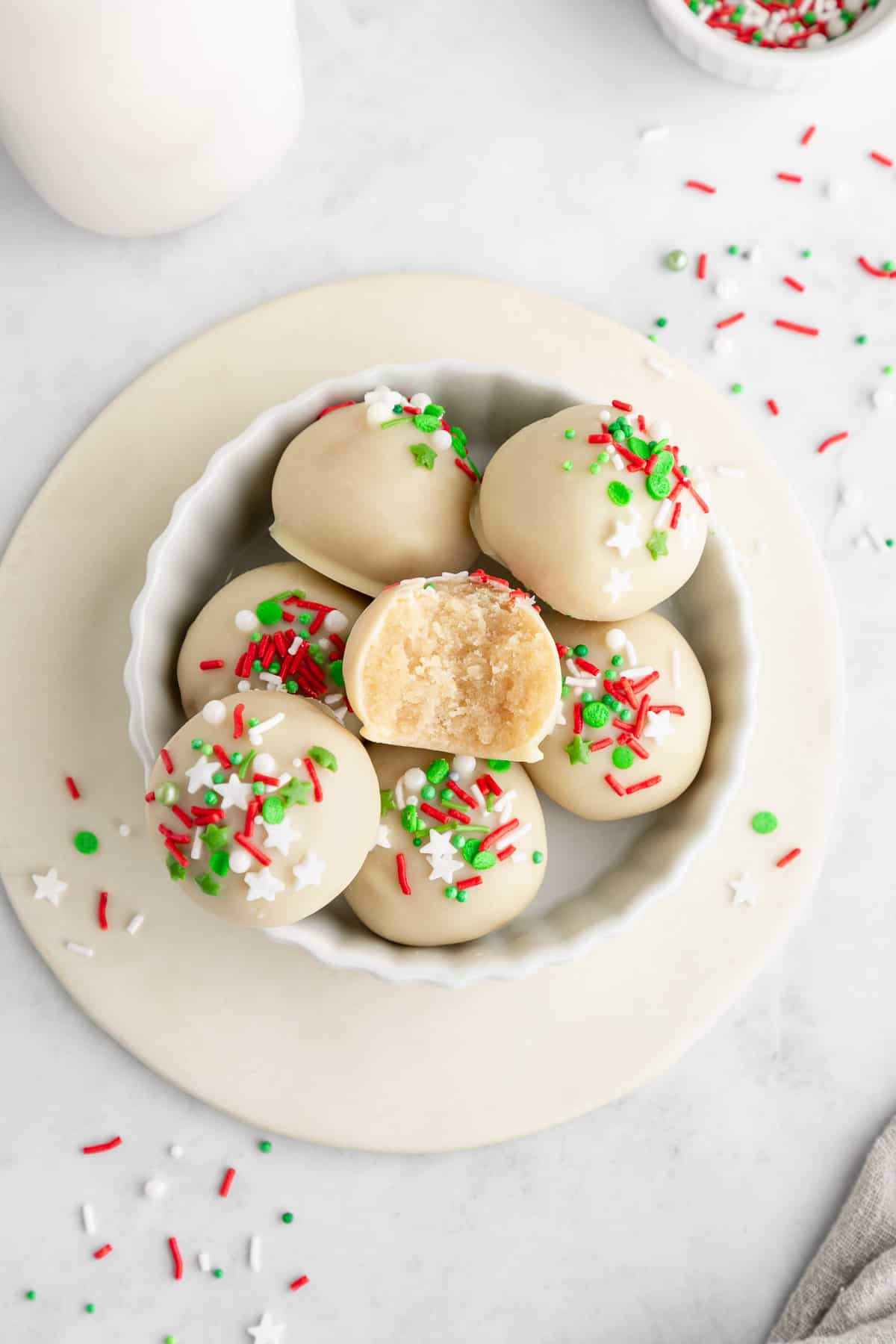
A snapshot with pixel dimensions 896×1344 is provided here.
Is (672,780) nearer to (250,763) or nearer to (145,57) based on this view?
(250,763)

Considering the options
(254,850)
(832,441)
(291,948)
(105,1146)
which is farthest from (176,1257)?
(832,441)

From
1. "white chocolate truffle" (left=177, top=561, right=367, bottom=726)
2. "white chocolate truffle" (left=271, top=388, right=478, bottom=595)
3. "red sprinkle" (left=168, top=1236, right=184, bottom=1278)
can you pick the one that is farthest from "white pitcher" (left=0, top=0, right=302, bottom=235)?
"red sprinkle" (left=168, top=1236, right=184, bottom=1278)

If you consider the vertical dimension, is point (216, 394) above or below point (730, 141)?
below

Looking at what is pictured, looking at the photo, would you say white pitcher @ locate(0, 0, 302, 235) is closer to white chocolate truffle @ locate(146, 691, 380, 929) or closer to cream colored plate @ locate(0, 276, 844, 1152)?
cream colored plate @ locate(0, 276, 844, 1152)

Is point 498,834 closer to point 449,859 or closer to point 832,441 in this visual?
point 449,859

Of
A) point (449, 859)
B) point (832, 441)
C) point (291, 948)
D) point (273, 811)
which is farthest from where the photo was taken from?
point (832, 441)

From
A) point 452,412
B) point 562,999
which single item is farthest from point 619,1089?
point 452,412
